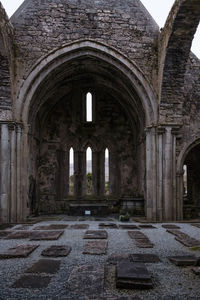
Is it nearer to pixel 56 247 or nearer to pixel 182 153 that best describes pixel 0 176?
pixel 56 247

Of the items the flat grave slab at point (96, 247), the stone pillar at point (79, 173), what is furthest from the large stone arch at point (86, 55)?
the flat grave slab at point (96, 247)

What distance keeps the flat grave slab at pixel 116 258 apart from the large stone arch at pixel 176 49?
624cm

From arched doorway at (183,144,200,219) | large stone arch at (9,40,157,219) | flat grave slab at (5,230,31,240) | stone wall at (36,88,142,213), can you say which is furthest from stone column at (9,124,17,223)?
arched doorway at (183,144,200,219)

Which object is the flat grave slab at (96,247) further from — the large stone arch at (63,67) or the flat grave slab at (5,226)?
the large stone arch at (63,67)

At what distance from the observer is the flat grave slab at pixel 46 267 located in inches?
165

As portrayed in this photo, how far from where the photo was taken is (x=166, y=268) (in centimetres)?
435

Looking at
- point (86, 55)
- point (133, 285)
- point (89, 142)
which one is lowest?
point (133, 285)

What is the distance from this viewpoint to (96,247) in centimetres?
580

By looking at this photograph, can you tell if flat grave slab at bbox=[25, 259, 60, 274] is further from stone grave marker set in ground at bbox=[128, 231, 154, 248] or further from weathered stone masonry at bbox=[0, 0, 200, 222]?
weathered stone masonry at bbox=[0, 0, 200, 222]

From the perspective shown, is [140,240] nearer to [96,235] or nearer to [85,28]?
[96,235]

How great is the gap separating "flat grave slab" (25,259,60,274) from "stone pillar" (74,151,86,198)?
9.88 m

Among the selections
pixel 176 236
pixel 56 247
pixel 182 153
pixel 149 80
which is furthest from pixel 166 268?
pixel 149 80

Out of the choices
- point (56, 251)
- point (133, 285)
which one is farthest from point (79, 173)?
point (133, 285)

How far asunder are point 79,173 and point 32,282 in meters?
11.0
